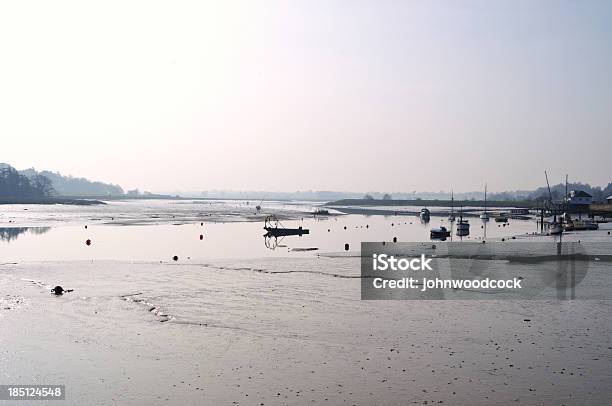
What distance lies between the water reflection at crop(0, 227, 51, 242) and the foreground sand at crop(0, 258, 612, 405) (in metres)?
44.1

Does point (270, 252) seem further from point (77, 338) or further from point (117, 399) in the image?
point (117, 399)

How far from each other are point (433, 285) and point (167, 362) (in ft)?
71.0

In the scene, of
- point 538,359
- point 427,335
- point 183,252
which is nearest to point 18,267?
point 183,252

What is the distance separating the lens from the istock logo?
46969 millimetres

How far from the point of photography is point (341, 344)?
2322 cm

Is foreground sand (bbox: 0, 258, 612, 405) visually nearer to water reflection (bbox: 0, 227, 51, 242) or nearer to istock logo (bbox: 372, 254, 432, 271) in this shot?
istock logo (bbox: 372, 254, 432, 271)
